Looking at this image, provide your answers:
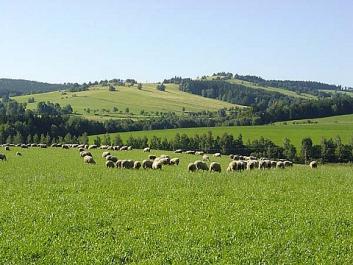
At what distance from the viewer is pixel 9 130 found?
111500 millimetres

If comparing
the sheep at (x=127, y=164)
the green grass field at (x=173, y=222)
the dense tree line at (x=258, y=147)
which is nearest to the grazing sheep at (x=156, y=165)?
the sheep at (x=127, y=164)

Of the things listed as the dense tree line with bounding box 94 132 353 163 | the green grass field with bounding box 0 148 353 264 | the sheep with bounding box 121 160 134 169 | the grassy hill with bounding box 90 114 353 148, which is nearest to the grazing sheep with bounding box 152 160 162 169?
the sheep with bounding box 121 160 134 169

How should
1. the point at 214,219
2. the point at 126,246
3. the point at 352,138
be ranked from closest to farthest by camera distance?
the point at 126,246
the point at 214,219
the point at 352,138

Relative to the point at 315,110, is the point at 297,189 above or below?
below

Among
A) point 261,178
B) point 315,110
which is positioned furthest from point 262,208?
point 315,110

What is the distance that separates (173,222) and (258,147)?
9068 centimetres

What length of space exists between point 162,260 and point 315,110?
161933 millimetres

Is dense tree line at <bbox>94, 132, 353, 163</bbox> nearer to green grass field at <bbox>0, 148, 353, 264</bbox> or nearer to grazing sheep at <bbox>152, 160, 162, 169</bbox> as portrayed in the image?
grazing sheep at <bbox>152, 160, 162, 169</bbox>

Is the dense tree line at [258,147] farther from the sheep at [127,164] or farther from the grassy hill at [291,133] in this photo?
the sheep at [127,164]

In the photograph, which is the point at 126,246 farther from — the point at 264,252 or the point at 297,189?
the point at 297,189

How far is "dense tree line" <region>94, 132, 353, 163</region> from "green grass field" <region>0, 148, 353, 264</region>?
74.6 meters

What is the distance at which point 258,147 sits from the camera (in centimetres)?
10738

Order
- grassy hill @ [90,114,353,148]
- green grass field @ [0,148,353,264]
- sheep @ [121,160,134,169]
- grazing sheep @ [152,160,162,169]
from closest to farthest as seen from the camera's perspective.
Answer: green grass field @ [0,148,353,264] → grazing sheep @ [152,160,162,169] → sheep @ [121,160,134,169] → grassy hill @ [90,114,353,148]

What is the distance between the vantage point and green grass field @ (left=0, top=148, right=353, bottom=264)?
1516cm
